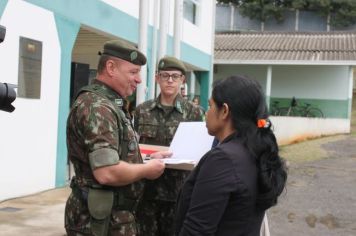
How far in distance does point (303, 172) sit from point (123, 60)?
827 cm

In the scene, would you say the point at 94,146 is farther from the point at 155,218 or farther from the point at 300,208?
the point at 300,208

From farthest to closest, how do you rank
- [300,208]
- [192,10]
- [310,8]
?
[310,8] → [192,10] → [300,208]

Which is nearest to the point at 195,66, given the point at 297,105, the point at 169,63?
the point at 297,105

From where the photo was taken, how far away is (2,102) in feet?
6.38

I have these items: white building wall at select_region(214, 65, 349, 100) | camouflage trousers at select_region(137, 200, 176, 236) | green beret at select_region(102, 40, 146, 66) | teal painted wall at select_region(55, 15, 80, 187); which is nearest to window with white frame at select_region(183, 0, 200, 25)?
teal painted wall at select_region(55, 15, 80, 187)

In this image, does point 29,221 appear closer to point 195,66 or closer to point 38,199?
point 38,199

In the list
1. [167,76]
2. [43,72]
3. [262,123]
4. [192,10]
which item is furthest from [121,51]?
[192,10]

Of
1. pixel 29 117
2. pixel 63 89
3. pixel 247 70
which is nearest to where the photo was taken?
pixel 29 117

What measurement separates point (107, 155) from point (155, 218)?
3.76ft

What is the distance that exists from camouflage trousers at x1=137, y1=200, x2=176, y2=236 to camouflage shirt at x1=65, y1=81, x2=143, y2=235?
737 millimetres

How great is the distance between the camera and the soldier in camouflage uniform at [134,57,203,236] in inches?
124

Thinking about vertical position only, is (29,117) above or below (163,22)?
below

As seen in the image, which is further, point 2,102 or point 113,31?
point 113,31

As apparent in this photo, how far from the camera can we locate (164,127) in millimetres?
3377
